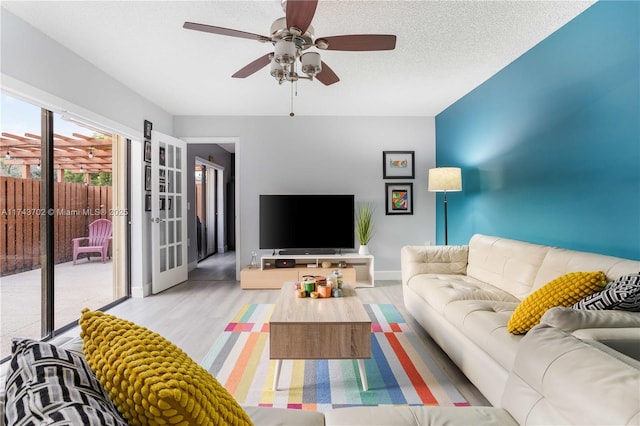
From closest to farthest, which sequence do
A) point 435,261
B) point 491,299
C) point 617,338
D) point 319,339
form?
point 617,338
point 319,339
point 491,299
point 435,261

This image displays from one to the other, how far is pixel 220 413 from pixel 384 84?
12.2 ft

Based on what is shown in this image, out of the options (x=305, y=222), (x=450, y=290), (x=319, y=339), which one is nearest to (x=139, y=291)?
(x=305, y=222)

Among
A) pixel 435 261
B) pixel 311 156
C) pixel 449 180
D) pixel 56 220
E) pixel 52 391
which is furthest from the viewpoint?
pixel 311 156

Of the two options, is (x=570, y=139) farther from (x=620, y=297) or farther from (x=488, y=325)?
(x=488, y=325)

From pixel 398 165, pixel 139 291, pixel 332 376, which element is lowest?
pixel 332 376

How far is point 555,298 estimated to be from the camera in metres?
1.72

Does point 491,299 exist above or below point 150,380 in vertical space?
below

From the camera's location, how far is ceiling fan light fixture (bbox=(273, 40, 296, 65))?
2.00 metres

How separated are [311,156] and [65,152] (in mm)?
2989

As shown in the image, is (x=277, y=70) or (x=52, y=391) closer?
(x=52, y=391)

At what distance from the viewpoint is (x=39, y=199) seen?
280 centimetres

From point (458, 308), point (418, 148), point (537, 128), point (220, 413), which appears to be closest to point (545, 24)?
point (537, 128)

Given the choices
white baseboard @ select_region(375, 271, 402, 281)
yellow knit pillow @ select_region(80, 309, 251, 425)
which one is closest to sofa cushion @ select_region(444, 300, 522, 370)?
yellow knit pillow @ select_region(80, 309, 251, 425)

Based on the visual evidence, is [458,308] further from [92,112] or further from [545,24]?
[92,112]
